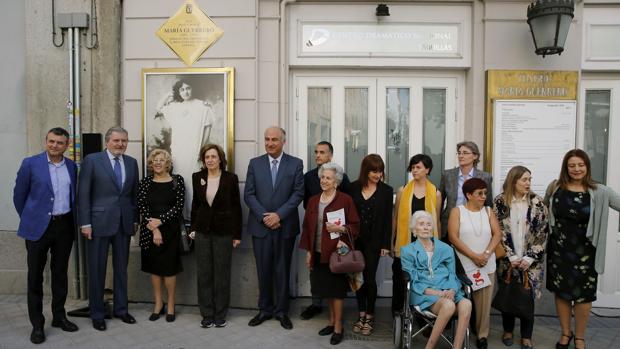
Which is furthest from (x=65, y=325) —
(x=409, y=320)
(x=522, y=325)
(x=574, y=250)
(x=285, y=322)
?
(x=574, y=250)

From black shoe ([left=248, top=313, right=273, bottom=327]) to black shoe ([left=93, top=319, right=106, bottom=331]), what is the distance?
143 cm

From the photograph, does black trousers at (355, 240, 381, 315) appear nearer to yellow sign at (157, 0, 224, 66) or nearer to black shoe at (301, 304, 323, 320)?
black shoe at (301, 304, 323, 320)

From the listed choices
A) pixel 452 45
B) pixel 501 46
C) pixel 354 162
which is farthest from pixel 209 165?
pixel 501 46

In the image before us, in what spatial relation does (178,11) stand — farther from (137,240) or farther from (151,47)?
(137,240)

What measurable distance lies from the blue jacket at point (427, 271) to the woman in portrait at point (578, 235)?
1054 millimetres

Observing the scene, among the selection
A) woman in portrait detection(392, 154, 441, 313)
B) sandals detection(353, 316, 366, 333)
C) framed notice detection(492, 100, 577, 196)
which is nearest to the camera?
woman in portrait detection(392, 154, 441, 313)

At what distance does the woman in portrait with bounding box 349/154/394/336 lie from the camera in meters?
4.22

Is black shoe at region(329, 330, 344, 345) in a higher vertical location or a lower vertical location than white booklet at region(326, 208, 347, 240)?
lower

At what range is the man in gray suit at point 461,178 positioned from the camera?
438 centimetres

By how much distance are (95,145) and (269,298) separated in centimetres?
258

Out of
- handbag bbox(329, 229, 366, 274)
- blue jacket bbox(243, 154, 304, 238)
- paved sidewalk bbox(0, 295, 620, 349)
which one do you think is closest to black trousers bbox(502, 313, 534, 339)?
paved sidewalk bbox(0, 295, 620, 349)

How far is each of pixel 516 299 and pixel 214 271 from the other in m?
2.90

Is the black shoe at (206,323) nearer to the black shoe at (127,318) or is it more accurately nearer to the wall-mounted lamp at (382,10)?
the black shoe at (127,318)

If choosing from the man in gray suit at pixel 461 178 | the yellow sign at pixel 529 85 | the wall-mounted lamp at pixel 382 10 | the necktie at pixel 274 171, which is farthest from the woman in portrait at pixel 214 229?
the yellow sign at pixel 529 85
